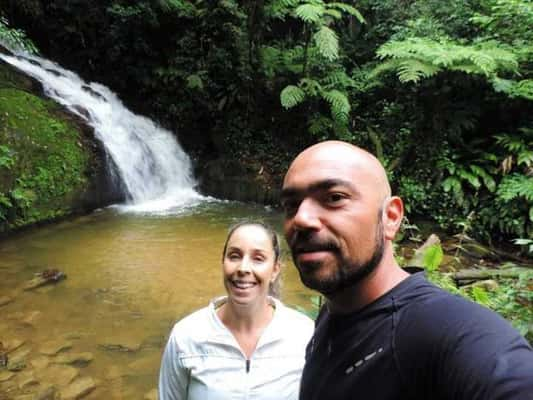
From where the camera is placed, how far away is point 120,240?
6.52m

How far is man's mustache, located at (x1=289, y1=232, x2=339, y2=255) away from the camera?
0.98 metres

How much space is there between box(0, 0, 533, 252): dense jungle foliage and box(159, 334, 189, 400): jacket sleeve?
19.1 ft

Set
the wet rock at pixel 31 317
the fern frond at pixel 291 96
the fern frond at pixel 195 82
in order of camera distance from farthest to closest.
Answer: the fern frond at pixel 195 82 < the fern frond at pixel 291 96 < the wet rock at pixel 31 317

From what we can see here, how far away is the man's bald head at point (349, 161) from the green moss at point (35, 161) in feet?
21.9

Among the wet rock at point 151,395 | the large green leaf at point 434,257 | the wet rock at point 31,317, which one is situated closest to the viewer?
the large green leaf at point 434,257

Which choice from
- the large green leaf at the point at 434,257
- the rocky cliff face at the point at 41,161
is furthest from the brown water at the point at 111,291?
the large green leaf at the point at 434,257

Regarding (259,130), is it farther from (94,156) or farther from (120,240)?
(120,240)

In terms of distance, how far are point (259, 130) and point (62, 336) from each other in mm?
7553

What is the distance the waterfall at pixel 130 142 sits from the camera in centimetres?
896

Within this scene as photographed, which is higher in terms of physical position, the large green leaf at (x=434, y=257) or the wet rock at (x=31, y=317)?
the large green leaf at (x=434, y=257)

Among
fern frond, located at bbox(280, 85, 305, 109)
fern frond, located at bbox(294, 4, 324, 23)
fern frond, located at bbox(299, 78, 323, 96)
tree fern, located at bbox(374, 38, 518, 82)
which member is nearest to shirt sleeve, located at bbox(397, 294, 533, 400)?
tree fern, located at bbox(374, 38, 518, 82)

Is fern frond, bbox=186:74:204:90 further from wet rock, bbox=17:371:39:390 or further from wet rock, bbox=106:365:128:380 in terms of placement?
wet rock, bbox=17:371:39:390

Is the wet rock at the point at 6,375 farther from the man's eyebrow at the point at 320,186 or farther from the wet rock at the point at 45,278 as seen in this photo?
the man's eyebrow at the point at 320,186

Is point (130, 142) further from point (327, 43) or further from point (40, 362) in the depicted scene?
point (40, 362)
